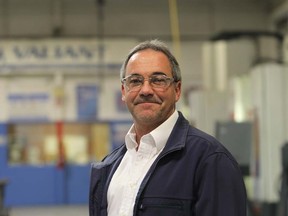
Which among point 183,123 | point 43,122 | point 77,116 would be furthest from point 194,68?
point 183,123

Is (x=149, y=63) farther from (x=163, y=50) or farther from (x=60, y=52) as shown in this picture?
(x=60, y=52)

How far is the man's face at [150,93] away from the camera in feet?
4.56

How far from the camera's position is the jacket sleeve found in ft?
4.12

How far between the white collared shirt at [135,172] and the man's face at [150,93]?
40 millimetres

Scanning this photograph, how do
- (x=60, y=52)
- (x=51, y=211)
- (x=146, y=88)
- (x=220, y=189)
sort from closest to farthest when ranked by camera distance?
(x=220, y=189) → (x=146, y=88) → (x=51, y=211) → (x=60, y=52)

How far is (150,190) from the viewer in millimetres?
1326

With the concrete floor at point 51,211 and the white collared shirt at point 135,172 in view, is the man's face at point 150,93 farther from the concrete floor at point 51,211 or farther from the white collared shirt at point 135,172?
the concrete floor at point 51,211

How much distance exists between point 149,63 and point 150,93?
91 millimetres

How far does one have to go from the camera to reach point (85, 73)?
22.9ft

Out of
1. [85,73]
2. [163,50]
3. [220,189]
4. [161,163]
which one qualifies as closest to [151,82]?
[163,50]

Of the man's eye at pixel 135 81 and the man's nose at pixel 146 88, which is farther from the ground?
the man's eye at pixel 135 81

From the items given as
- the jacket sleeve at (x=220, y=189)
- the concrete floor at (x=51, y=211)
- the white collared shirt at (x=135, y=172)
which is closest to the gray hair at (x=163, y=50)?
the white collared shirt at (x=135, y=172)

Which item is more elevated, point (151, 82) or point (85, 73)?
point (85, 73)

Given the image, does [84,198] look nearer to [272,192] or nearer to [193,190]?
[272,192]
